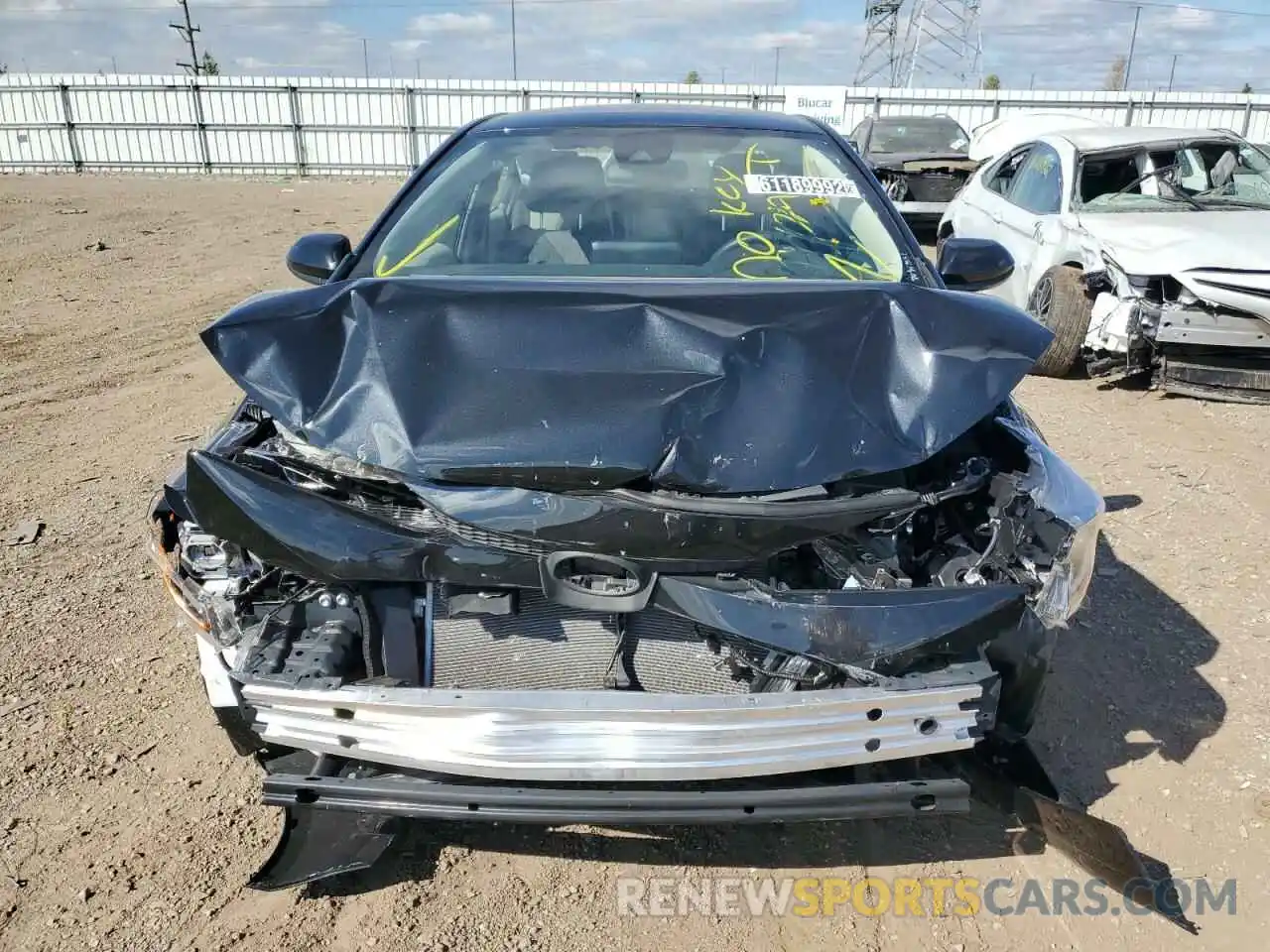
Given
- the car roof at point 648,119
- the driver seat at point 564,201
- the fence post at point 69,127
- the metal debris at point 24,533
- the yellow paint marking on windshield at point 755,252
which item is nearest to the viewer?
the yellow paint marking on windshield at point 755,252

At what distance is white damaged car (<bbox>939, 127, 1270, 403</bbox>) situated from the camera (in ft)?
18.9

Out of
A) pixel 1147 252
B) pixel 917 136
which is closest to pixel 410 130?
pixel 917 136

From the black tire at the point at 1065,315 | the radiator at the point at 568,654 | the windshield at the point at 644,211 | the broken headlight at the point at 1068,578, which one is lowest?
the black tire at the point at 1065,315

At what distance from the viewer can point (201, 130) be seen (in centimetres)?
2242

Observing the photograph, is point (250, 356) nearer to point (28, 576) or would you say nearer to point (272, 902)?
point (272, 902)

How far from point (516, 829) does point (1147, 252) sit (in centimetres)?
554

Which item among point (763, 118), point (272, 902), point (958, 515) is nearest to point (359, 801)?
point (272, 902)

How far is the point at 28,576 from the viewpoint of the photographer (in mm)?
3754

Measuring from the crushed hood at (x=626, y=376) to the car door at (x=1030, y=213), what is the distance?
201 inches

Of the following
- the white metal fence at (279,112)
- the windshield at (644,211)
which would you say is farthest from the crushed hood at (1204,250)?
the white metal fence at (279,112)

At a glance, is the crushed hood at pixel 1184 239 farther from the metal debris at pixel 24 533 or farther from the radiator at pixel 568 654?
the metal debris at pixel 24 533

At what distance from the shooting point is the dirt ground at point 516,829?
220 centimetres

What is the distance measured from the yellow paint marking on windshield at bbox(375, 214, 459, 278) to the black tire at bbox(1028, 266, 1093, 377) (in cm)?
451

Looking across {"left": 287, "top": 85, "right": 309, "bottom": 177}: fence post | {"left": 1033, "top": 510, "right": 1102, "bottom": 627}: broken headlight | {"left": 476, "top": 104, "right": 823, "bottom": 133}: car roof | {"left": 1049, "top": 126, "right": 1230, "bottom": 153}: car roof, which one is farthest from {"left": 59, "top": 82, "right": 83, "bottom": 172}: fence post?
{"left": 1033, "top": 510, "right": 1102, "bottom": 627}: broken headlight
